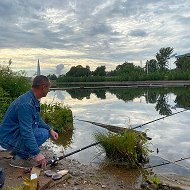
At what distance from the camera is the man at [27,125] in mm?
4988

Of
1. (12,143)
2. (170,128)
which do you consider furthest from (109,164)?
(170,128)

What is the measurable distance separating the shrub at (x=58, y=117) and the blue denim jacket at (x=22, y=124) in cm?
505

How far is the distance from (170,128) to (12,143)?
25.4 ft

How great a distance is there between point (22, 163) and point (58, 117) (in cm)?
477

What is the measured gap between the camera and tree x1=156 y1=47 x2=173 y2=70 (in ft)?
252

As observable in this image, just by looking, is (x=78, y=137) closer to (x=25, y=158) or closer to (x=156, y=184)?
(x=25, y=158)

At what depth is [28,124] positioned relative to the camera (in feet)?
16.6

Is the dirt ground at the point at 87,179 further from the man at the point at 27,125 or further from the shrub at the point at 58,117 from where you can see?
the shrub at the point at 58,117

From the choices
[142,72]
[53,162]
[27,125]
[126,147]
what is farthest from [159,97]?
[142,72]

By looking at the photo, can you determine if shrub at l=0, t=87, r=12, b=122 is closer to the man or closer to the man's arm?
the man

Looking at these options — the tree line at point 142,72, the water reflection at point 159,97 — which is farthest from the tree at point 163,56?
the water reflection at point 159,97

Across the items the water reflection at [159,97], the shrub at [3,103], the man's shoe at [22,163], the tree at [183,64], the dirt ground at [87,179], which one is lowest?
the water reflection at [159,97]

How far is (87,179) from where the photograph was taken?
618cm

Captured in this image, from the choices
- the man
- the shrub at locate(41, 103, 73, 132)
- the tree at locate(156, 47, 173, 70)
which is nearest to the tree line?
the tree at locate(156, 47, 173, 70)
